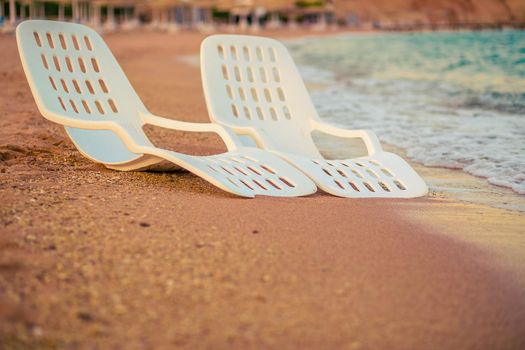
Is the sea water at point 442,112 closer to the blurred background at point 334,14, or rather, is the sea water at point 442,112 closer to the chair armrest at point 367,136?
the chair armrest at point 367,136

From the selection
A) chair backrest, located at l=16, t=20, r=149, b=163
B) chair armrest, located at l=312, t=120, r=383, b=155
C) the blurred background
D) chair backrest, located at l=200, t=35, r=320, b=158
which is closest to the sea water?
chair armrest, located at l=312, t=120, r=383, b=155

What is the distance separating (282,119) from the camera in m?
4.77

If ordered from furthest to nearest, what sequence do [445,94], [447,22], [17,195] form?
[447,22] → [445,94] → [17,195]

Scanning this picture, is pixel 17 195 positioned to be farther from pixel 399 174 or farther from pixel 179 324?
pixel 399 174

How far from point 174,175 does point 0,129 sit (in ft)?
6.52

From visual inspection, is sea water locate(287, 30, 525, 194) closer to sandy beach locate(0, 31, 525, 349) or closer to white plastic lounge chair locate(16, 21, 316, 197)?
sandy beach locate(0, 31, 525, 349)

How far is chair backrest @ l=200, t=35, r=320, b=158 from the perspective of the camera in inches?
179

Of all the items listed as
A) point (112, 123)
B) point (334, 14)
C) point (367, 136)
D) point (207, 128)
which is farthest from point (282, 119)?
point (334, 14)

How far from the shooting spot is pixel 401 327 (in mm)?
1959

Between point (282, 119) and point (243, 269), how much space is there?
255 cm

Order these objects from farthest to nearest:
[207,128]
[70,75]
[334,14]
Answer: [334,14] < [70,75] < [207,128]

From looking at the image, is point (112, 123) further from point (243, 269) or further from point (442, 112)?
point (442, 112)

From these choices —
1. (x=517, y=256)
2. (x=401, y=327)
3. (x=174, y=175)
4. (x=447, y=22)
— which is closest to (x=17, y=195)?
(x=174, y=175)

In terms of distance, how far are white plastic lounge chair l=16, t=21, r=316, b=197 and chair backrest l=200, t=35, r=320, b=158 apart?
484mm
